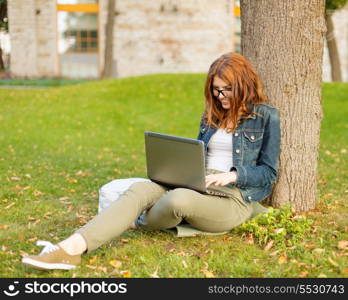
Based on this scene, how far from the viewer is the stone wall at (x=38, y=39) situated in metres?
17.5

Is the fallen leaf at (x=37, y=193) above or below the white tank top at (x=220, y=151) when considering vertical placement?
below

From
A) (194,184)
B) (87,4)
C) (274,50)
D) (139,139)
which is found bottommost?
(139,139)

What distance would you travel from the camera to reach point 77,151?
8805 mm

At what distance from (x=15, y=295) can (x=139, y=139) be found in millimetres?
7392

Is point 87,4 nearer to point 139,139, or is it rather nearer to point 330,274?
point 139,139

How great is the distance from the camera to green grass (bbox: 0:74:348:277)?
3338 mm

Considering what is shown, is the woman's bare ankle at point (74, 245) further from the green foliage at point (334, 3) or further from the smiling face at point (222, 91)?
the green foliage at point (334, 3)

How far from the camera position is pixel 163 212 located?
139 inches

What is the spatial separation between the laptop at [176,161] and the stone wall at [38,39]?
13617 mm

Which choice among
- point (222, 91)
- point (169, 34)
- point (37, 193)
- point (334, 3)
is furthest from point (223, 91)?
point (169, 34)

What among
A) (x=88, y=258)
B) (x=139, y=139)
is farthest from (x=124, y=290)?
(x=139, y=139)

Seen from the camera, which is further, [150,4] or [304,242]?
[150,4]

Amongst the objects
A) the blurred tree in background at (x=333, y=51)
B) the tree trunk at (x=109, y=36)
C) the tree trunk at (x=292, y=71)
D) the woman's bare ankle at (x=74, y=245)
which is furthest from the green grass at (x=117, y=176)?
the blurred tree in background at (x=333, y=51)

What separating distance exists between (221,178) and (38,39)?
58.6ft
